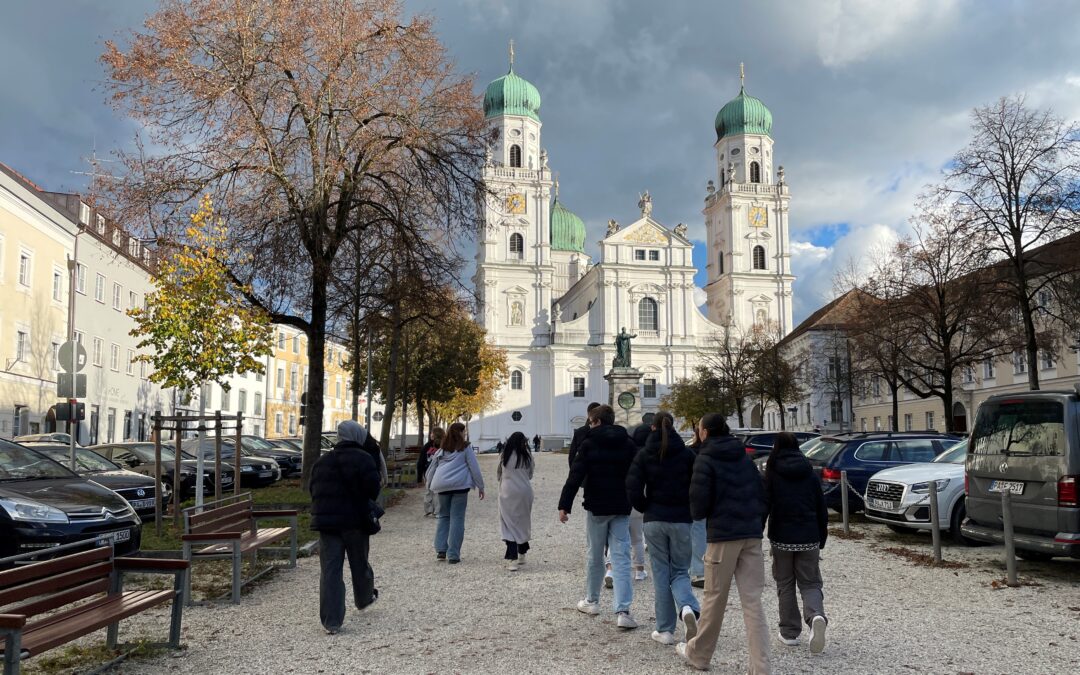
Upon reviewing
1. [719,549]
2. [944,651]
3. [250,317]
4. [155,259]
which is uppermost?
[155,259]

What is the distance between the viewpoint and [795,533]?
678cm

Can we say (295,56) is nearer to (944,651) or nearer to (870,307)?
(944,651)

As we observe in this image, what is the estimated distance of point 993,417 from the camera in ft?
34.9

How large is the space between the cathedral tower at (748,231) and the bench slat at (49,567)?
75.0 meters

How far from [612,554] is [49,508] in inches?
221

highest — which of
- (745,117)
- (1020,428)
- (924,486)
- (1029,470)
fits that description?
(745,117)

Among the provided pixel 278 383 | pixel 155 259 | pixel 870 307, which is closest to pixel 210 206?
pixel 155 259

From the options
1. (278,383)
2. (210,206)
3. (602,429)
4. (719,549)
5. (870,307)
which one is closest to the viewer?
(719,549)

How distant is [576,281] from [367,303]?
71.7 meters

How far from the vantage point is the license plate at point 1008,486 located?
32.2ft

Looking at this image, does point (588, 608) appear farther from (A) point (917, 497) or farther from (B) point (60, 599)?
(A) point (917, 497)

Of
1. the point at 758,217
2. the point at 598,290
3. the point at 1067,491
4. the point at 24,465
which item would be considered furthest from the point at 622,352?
the point at 24,465

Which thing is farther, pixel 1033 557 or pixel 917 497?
pixel 917 497

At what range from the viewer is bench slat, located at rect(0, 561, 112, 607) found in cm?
514
